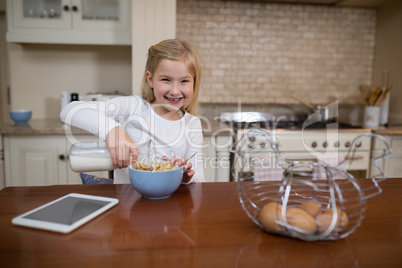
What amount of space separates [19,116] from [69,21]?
2.48ft

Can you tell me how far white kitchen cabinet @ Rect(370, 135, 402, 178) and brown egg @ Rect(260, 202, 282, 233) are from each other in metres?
2.05

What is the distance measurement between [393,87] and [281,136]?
1167mm

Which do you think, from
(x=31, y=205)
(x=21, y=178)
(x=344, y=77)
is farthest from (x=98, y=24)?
(x=344, y=77)

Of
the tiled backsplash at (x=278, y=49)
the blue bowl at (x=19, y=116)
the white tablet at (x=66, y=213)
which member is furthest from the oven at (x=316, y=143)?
the white tablet at (x=66, y=213)

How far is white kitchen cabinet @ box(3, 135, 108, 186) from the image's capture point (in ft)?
7.25

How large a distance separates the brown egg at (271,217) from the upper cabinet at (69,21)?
2.07m

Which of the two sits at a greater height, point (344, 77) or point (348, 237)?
point (344, 77)

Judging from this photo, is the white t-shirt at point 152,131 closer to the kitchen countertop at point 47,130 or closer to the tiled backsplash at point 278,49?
the kitchen countertop at point 47,130

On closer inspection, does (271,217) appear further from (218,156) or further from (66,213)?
(218,156)

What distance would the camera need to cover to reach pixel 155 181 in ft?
2.86

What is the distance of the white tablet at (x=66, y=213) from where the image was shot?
71cm

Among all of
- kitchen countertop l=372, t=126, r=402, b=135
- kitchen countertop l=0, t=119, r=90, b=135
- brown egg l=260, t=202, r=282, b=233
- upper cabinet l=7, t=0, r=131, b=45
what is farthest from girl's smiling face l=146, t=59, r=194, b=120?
kitchen countertop l=372, t=126, r=402, b=135

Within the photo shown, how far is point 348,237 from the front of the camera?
2.28 feet

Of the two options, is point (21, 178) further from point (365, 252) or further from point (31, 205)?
point (365, 252)
